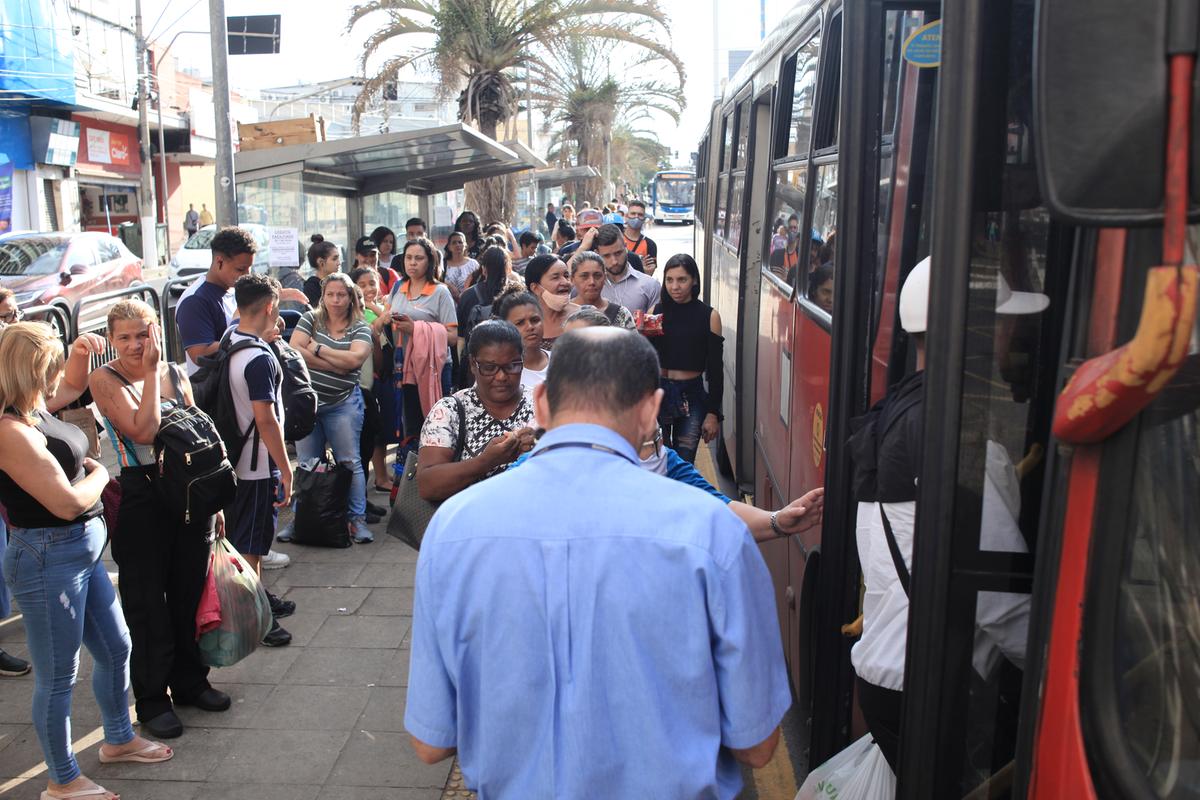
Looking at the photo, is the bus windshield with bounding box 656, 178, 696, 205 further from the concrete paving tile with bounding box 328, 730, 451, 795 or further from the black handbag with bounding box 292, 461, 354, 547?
the concrete paving tile with bounding box 328, 730, 451, 795

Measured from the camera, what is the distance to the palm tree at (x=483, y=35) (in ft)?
72.2

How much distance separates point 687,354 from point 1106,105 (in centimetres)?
569

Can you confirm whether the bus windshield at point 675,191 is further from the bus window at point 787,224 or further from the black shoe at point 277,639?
the black shoe at point 277,639

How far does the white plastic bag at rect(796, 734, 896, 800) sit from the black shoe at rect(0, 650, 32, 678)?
3.89 meters

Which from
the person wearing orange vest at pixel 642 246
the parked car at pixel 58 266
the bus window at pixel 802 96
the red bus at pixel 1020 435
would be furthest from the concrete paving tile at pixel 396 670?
the parked car at pixel 58 266

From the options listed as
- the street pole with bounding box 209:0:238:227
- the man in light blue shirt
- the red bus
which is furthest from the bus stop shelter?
the man in light blue shirt

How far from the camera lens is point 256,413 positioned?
541 cm

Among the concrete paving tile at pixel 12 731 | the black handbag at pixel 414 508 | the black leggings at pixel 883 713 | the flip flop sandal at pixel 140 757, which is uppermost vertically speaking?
the black handbag at pixel 414 508

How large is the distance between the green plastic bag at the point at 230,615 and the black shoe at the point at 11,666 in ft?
3.68

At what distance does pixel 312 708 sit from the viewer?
5.09m

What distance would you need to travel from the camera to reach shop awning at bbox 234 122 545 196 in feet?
40.9

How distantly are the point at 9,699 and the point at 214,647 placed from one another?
1.10m

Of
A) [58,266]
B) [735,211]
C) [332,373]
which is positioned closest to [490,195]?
[58,266]

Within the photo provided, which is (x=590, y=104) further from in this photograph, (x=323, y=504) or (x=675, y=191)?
(x=323, y=504)
